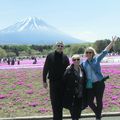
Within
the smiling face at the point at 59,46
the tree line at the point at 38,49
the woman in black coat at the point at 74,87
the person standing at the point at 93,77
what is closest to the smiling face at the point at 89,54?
the person standing at the point at 93,77

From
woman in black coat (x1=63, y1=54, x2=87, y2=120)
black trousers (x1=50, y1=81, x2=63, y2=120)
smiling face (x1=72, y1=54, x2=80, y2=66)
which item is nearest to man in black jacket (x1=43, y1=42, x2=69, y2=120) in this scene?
black trousers (x1=50, y1=81, x2=63, y2=120)

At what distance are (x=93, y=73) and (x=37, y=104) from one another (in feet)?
14.8

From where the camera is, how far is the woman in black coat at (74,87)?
9266 millimetres

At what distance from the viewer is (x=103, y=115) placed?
1190 cm

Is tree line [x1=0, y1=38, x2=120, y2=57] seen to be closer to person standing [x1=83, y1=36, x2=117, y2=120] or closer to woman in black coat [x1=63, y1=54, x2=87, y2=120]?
person standing [x1=83, y1=36, x2=117, y2=120]

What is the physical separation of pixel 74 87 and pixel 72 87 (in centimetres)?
4

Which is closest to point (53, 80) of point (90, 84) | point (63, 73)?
point (63, 73)

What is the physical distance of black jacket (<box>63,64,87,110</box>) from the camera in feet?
30.4

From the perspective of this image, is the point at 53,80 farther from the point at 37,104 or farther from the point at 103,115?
the point at 37,104

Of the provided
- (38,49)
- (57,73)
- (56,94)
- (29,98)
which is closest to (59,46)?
(57,73)

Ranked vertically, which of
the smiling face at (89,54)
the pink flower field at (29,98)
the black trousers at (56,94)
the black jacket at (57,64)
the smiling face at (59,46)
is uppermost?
the smiling face at (59,46)

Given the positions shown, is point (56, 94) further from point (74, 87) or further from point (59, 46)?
point (59, 46)

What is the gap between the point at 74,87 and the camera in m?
9.30

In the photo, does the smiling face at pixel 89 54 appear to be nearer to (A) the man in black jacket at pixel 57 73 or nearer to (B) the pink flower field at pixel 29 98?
(A) the man in black jacket at pixel 57 73
